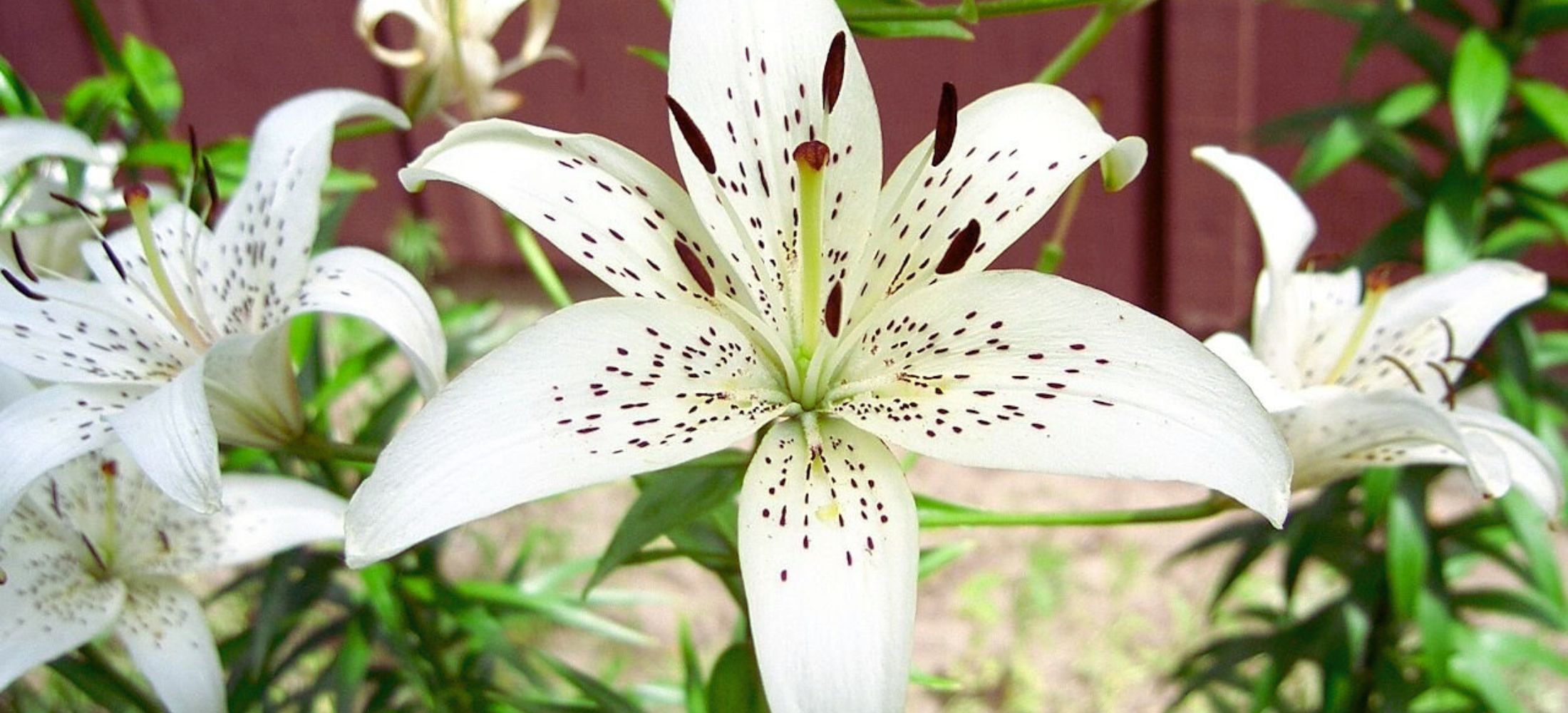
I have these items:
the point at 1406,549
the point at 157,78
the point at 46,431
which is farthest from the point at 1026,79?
the point at 46,431

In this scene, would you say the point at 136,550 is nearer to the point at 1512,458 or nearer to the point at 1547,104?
the point at 1512,458

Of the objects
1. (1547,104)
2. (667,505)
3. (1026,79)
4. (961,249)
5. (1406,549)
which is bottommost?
(1406,549)

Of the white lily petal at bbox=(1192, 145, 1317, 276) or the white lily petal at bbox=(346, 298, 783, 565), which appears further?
the white lily petal at bbox=(1192, 145, 1317, 276)

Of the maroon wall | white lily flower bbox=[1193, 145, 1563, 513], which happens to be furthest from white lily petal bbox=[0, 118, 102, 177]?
the maroon wall

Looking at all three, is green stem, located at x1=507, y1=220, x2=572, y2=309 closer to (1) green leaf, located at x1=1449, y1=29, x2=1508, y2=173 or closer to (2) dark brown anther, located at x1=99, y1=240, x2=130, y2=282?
(2) dark brown anther, located at x1=99, y1=240, x2=130, y2=282

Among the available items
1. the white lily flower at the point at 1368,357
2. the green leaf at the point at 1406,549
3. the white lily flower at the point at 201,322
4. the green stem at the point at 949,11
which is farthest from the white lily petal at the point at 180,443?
the green leaf at the point at 1406,549

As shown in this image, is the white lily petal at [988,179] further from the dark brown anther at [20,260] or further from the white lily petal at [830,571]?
the dark brown anther at [20,260]
